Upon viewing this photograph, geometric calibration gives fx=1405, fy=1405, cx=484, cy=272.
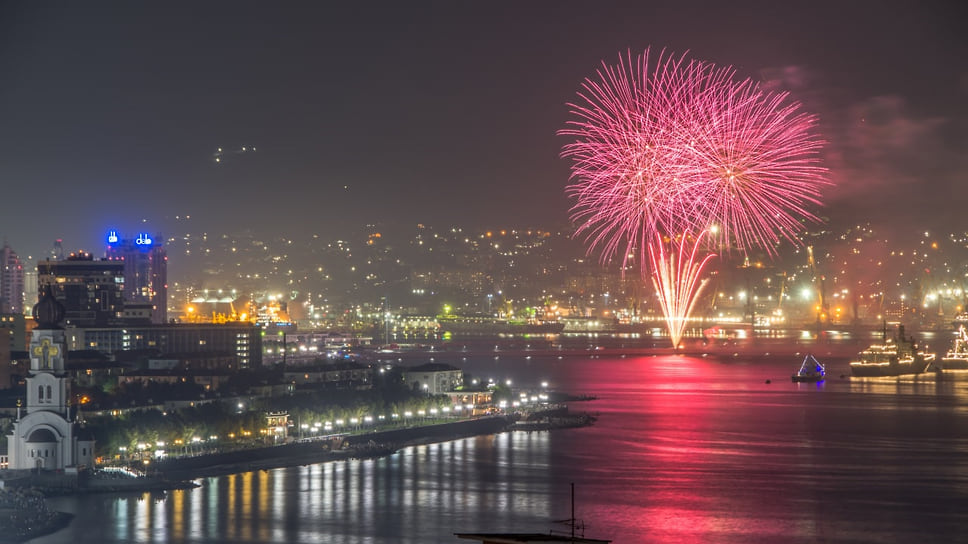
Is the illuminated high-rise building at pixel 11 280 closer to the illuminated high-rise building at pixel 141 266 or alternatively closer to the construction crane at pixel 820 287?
the illuminated high-rise building at pixel 141 266

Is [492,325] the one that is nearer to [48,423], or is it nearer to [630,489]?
[630,489]

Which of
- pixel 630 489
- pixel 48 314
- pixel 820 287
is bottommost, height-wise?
pixel 630 489

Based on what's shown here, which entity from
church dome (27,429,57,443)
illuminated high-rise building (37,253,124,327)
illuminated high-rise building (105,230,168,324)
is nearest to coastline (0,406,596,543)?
church dome (27,429,57,443)

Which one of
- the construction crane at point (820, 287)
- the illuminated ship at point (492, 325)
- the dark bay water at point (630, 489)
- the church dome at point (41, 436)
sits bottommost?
the dark bay water at point (630, 489)

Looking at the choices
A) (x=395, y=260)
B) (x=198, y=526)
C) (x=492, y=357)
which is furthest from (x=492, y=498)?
(x=395, y=260)

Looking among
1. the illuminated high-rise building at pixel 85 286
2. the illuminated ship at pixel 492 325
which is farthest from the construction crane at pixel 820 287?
the illuminated high-rise building at pixel 85 286

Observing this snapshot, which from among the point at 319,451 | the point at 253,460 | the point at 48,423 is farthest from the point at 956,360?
the point at 48,423
